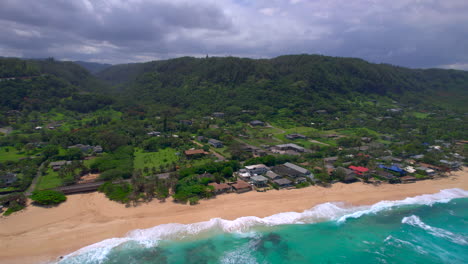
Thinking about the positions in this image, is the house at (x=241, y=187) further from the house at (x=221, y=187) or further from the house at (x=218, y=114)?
the house at (x=218, y=114)

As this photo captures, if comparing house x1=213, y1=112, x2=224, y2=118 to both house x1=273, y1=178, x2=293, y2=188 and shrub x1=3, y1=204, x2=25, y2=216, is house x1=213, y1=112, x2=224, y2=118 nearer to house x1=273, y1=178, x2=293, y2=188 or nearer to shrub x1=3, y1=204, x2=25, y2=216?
house x1=273, y1=178, x2=293, y2=188

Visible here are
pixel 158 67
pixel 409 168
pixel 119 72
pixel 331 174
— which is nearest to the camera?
pixel 331 174

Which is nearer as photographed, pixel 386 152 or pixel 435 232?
pixel 435 232

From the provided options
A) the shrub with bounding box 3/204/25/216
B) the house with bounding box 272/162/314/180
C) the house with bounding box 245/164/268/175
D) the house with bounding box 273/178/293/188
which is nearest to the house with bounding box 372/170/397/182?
the house with bounding box 272/162/314/180

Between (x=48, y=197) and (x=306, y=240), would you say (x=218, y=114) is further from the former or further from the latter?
(x=306, y=240)

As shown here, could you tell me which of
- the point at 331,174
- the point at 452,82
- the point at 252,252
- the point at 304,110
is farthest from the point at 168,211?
the point at 452,82

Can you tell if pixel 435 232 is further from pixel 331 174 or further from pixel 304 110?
pixel 304 110

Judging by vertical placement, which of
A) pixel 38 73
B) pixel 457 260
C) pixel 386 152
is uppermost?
pixel 38 73
